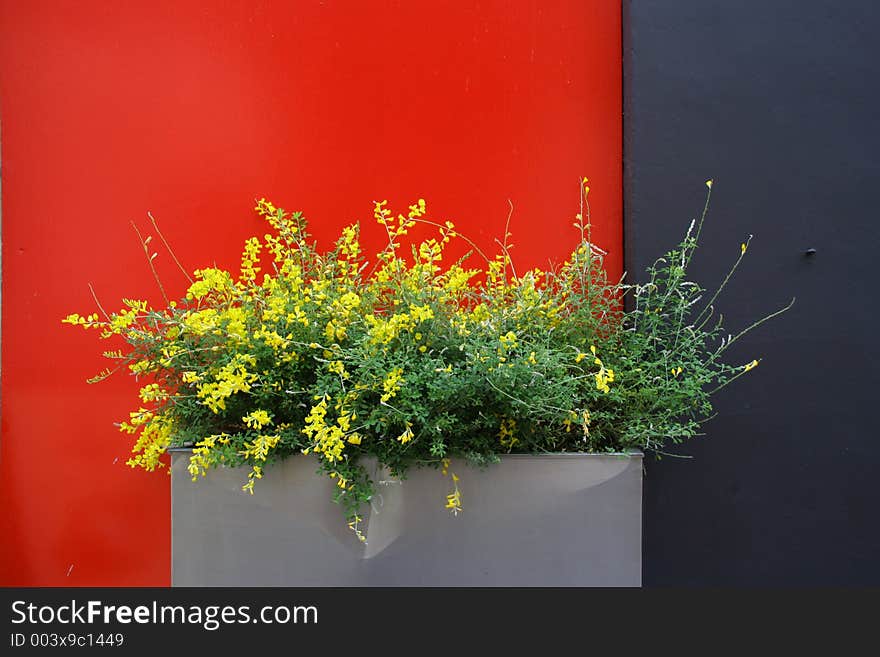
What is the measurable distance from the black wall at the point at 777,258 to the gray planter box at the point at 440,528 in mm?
637

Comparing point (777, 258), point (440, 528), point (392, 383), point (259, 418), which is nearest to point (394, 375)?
point (392, 383)

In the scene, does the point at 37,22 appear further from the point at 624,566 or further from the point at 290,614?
the point at 624,566

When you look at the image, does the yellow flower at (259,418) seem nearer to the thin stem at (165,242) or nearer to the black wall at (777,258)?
the thin stem at (165,242)

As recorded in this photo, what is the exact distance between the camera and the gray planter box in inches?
76.3

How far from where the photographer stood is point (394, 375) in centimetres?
177

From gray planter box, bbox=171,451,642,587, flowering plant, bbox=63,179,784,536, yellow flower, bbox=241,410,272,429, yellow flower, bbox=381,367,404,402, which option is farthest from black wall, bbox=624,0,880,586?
yellow flower, bbox=241,410,272,429

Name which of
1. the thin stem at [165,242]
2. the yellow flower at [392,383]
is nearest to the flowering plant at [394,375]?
the yellow flower at [392,383]

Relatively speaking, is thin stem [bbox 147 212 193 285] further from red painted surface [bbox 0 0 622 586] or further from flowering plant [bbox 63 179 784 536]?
flowering plant [bbox 63 179 784 536]

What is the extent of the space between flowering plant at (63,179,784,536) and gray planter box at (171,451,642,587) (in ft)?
0.19

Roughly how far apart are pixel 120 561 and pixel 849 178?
9.79ft

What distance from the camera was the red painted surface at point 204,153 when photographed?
8.45 ft

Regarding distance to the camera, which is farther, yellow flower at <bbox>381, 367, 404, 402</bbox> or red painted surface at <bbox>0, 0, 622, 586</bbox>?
red painted surface at <bbox>0, 0, 622, 586</bbox>

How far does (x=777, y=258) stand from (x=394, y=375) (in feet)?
5.11

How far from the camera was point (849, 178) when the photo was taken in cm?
253
